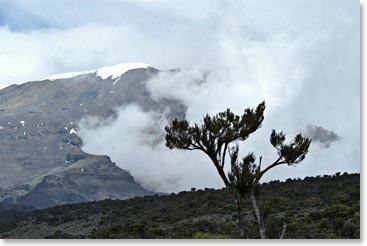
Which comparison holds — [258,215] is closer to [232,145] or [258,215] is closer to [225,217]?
[232,145]

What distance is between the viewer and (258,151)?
10.6m

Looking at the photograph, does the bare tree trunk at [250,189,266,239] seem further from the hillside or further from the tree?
the hillside

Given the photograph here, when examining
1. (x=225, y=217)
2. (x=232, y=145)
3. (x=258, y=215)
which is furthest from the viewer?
(x=225, y=217)

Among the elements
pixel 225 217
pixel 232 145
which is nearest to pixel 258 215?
pixel 232 145

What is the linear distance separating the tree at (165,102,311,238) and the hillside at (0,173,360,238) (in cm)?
95

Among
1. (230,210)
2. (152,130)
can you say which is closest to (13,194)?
(152,130)

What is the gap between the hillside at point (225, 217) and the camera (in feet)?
40.1

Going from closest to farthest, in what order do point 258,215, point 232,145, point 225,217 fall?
point 258,215 < point 232,145 < point 225,217

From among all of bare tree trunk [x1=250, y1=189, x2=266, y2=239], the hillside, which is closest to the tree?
bare tree trunk [x1=250, y1=189, x2=266, y2=239]

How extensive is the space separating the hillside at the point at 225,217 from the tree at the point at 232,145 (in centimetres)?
95

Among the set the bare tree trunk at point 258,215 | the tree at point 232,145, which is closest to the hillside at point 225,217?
the bare tree trunk at point 258,215

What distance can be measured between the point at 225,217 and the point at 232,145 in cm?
683

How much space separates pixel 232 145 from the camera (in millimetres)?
10250

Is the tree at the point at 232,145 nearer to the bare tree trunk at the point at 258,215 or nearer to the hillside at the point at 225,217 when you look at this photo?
the bare tree trunk at the point at 258,215
